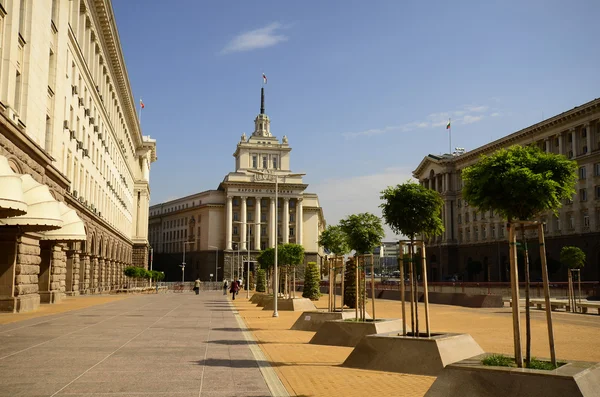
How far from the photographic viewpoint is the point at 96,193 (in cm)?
5719

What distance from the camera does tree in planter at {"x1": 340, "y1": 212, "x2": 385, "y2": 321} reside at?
74.3ft

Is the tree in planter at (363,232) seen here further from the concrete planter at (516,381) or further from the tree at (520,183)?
the concrete planter at (516,381)

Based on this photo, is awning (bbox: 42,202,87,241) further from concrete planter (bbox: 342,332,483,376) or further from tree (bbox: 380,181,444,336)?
concrete planter (bbox: 342,332,483,376)

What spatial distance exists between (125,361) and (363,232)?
36.0 ft

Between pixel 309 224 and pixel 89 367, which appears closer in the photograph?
pixel 89 367

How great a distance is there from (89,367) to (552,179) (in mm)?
9634

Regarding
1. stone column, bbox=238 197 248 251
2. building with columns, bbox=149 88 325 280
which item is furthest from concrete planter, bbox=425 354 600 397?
stone column, bbox=238 197 248 251

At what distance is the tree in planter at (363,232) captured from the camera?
22.7 m

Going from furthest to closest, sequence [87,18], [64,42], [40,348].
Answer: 1. [87,18]
2. [64,42]
3. [40,348]

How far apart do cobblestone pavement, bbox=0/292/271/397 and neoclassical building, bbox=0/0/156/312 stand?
171 inches

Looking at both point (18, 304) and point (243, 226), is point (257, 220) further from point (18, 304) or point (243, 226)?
point (18, 304)

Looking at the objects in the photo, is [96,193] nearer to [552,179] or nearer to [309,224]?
[552,179]

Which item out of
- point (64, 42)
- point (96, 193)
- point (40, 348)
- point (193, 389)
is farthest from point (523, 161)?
point (96, 193)

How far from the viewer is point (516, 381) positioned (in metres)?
8.29
